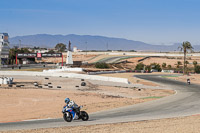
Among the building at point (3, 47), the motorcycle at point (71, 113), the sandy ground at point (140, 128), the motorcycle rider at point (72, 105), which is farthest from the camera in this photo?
the building at point (3, 47)

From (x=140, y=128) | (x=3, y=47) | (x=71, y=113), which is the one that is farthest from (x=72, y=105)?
(x=3, y=47)

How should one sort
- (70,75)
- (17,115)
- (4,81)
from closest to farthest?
(17,115)
(4,81)
(70,75)

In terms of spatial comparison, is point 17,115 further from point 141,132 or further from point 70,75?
point 70,75

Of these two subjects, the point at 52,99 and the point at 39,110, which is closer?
the point at 39,110

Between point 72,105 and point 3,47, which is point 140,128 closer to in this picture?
point 72,105

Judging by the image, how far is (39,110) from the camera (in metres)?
25.0

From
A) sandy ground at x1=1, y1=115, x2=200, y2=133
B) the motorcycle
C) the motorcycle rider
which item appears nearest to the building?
the motorcycle

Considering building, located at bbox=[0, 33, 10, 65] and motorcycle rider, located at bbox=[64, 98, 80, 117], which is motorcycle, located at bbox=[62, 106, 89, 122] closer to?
motorcycle rider, located at bbox=[64, 98, 80, 117]

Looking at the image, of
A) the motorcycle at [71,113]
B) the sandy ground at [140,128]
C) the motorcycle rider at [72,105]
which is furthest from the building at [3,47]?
the sandy ground at [140,128]

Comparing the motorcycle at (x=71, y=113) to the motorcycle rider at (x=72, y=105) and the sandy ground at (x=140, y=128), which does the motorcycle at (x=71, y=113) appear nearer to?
the motorcycle rider at (x=72, y=105)

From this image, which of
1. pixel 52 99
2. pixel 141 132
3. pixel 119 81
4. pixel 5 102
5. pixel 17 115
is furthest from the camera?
pixel 119 81

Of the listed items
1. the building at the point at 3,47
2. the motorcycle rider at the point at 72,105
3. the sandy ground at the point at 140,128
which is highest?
the building at the point at 3,47

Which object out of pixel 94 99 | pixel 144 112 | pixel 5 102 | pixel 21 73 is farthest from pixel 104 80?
pixel 144 112

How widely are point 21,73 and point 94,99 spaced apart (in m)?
33.9
